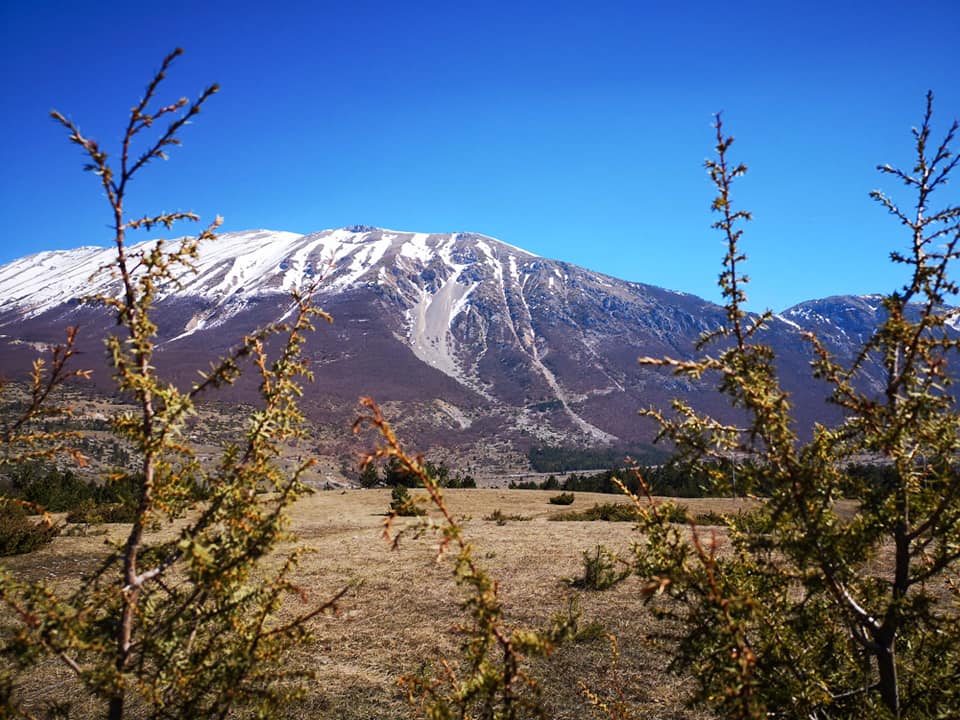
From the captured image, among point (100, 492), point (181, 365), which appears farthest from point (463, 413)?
point (100, 492)

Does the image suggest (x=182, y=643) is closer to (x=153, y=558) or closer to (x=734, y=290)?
(x=153, y=558)

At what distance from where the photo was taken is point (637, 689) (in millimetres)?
6027

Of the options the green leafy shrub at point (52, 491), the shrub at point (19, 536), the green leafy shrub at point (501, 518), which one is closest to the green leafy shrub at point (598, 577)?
the green leafy shrub at point (501, 518)

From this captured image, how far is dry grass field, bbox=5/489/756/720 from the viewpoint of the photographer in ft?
19.2

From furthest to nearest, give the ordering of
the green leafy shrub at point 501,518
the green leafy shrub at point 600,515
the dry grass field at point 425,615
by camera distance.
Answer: the green leafy shrub at point 600,515
the green leafy shrub at point 501,518
the dry grass field at point 425,615

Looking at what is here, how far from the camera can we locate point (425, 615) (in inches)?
320

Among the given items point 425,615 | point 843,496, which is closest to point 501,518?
point 425,615

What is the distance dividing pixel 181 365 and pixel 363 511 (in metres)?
110

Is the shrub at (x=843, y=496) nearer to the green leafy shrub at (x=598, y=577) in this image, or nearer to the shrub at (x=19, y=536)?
the green leafy shrub at (x=598, y=577)

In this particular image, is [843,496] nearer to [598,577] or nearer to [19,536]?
[598,577]

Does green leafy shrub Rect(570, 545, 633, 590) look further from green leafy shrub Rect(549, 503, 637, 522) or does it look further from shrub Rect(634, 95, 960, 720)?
green leafy shrub Rect(549, 503, 637, 522)

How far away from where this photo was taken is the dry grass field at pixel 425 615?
19.2 ft

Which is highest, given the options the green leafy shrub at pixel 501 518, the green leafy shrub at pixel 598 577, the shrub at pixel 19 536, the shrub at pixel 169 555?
the shrub at pixel 169 555

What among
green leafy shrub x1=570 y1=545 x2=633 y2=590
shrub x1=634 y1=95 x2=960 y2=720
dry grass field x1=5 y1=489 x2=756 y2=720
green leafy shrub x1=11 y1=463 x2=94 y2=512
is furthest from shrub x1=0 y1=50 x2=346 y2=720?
green leafy shrub x1=11 y1=463 x2=94 y2=512
